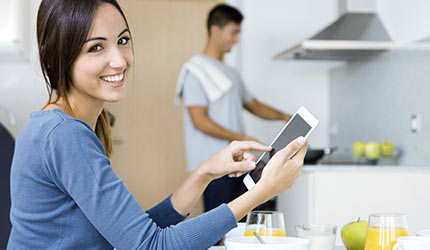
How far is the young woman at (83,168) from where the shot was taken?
0.87 m

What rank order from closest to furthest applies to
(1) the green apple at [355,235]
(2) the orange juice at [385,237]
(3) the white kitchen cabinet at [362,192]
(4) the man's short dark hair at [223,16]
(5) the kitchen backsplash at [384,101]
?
1. (2) the orange juice at [385,237]
2. (1) the green apple at [355,235]
3. (3) the white kitchen cabinet at [362,192]
4. (5) the kitchen backsplash at [384,101]
5. (4) the man's short dark hair at [223,16]

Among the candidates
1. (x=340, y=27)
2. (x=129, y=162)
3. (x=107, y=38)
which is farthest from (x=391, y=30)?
(x=107, y=38)

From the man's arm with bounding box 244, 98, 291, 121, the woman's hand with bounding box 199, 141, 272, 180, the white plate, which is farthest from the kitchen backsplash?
the white plate

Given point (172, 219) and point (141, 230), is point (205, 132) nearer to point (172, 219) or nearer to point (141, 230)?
point (172, 219)

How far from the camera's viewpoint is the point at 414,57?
2451 millimetres

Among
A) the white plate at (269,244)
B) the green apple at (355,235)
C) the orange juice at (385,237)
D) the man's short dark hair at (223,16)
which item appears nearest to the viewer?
the white plate at (269,244)

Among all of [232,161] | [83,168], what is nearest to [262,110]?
[232,161]

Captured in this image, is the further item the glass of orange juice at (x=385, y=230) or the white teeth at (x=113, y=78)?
the white teeth at (x=113, y=78)

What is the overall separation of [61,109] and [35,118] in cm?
7

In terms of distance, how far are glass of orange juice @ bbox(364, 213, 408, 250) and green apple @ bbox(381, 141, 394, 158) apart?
1.71 meters

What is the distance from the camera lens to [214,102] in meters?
2.64

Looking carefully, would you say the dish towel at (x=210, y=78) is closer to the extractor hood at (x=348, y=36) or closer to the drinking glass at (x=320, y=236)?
the extractor hood at (x=348, y=36)

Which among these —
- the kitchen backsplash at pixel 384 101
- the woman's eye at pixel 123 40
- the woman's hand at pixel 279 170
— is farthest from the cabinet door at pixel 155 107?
the woman's hand at pixel 279 170

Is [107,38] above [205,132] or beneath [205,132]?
above
